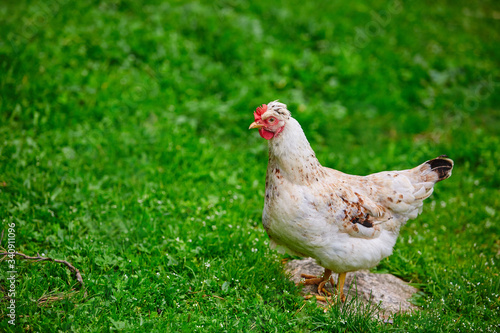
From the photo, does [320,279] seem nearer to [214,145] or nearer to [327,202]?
[327,202]

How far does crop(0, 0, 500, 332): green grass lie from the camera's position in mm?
3744

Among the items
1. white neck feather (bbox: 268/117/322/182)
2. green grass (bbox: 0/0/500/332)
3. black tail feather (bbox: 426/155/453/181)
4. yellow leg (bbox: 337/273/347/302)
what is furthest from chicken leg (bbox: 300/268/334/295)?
black tail feather (bbox: 426/155/453/181)

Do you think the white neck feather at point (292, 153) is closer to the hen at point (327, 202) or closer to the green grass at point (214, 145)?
the hen at point (327, 202)

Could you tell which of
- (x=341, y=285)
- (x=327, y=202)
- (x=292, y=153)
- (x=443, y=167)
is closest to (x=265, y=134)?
(x=292, y=153)

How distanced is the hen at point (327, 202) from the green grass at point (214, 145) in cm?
48

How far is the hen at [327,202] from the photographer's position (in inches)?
142

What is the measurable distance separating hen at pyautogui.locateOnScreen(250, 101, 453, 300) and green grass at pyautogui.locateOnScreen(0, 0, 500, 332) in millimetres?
483

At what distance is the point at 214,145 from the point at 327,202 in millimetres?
2863

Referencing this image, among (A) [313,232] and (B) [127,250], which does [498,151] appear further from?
(B) [127,250]

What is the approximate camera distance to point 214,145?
6250 mm

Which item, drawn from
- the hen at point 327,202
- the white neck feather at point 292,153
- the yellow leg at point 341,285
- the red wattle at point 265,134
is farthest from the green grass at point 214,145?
the red wattle at point 265,134

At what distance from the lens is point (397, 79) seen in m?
8.24

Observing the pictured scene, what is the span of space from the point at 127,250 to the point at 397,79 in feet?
20.3

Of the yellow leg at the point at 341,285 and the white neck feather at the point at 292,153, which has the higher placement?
the white neck feather at the point at 292,153
